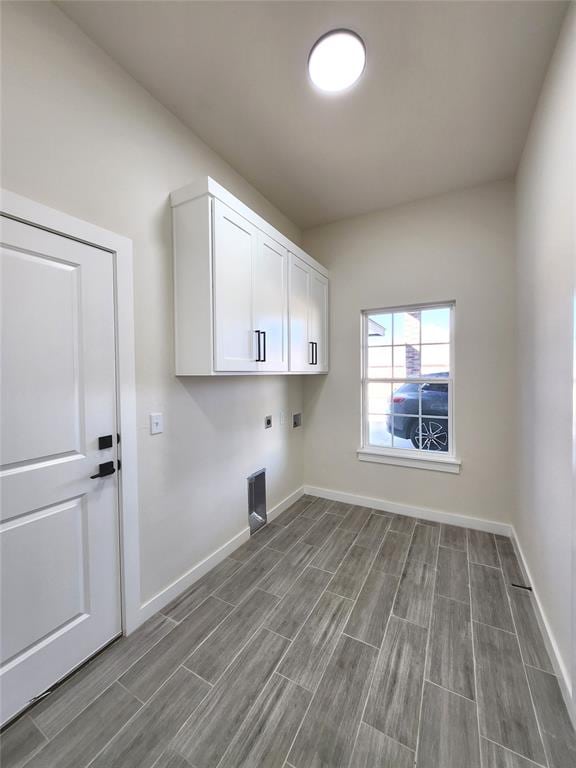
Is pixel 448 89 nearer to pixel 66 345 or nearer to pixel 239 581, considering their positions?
pixel 66 345

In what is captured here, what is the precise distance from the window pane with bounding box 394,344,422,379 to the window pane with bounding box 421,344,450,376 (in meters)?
0.05

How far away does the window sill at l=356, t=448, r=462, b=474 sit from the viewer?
2.76 meters

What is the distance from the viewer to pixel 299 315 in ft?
8.88

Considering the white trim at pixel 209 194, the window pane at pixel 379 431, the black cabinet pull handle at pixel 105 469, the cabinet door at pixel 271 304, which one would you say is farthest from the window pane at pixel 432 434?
the black cabinet pull handle at pixel 105 469

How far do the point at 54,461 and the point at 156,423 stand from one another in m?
0.52

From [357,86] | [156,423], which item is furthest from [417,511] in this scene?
[357,86]

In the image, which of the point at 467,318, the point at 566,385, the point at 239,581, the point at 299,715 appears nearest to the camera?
the point at 299,715

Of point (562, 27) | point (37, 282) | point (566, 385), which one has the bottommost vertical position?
point (566, 385)

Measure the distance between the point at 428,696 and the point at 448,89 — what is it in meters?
3.08

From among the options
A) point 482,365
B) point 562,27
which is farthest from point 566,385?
point 562,27

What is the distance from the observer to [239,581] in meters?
2.04

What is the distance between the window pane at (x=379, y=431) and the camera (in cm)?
312

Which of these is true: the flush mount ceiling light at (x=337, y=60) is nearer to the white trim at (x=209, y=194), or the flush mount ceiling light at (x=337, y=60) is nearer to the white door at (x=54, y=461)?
the white trim at (x=209, y=194)

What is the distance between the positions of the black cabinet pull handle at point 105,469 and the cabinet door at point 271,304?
3.46 ft
